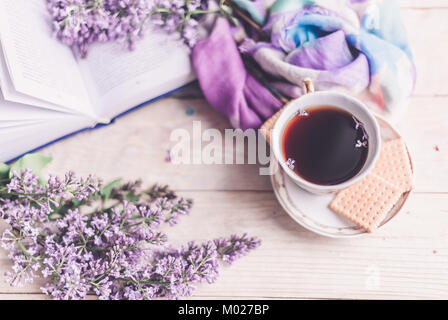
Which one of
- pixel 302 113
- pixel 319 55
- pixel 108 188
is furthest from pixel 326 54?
pixel 108 188

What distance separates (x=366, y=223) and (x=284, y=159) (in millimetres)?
180

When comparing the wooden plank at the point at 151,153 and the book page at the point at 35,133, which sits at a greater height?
the book page at the point at 35,133

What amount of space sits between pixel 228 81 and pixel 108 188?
31 centimetres

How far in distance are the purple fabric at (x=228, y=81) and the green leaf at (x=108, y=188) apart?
244 mm

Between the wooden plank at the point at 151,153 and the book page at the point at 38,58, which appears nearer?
the book page at the point at 38,58

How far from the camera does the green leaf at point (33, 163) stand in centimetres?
79

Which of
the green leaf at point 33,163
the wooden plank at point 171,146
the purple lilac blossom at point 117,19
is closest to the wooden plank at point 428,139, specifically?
the wooden plank at point 171,146

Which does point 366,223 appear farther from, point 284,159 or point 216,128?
point 216,128

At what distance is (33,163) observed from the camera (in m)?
0.81

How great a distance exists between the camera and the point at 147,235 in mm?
750

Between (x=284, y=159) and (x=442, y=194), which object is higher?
(x=284, y=159)

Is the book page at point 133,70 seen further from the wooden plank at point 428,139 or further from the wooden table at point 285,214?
the wooden plank at point 428,139

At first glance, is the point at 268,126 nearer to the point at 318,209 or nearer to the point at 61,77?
the point at 318,209

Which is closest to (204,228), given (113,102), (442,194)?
(113,102)
